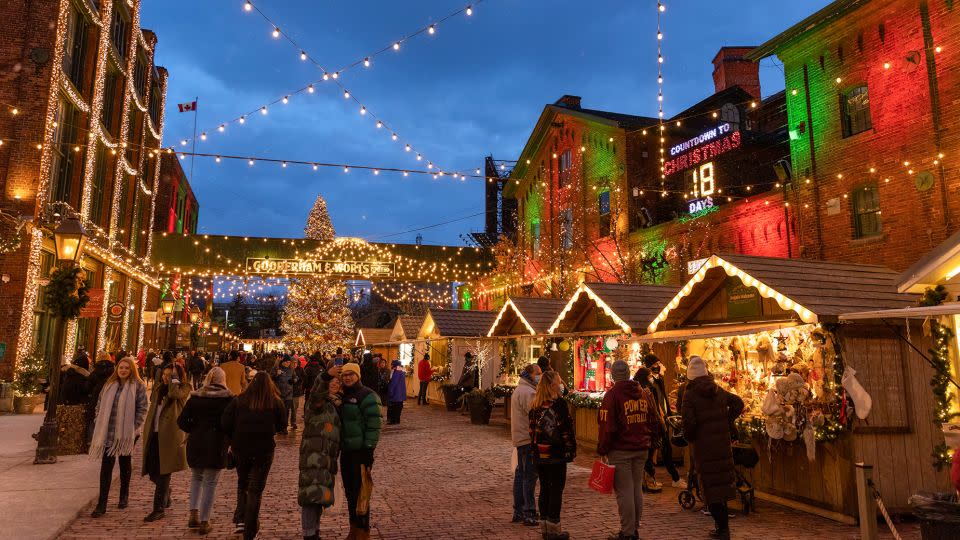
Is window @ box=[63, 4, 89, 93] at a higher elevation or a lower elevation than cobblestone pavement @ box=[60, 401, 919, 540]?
higher

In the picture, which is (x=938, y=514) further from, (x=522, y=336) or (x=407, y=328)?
(x=407, y=328)

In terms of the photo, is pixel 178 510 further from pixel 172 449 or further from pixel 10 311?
pixel 10 311

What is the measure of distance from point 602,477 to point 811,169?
1355 centimetres

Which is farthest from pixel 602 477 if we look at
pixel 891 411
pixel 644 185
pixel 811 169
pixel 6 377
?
pixel 644 185

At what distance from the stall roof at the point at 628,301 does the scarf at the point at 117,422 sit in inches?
340

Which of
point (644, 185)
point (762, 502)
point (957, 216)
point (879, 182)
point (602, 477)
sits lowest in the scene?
point (762, 502)

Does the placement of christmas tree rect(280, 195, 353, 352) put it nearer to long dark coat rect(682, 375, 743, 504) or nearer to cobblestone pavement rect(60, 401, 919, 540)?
cobblestone pavement rect(60, 401, 919, 540)

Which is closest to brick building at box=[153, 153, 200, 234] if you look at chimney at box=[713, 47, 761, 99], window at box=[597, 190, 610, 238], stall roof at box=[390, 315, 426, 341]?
stall roof at box=[390, 315, 426, 341]

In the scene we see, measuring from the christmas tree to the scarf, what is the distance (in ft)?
122

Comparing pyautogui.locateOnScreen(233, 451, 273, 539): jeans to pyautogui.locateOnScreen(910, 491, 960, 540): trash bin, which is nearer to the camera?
pyautogui.locateOnScreen(910, 491, 960, 540): trash bin

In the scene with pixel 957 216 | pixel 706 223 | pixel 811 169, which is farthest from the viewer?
pixel 706 223

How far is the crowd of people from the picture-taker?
6.09m

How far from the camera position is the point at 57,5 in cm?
1898

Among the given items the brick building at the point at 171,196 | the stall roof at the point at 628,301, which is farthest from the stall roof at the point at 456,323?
the brick building at the point at 171,196
